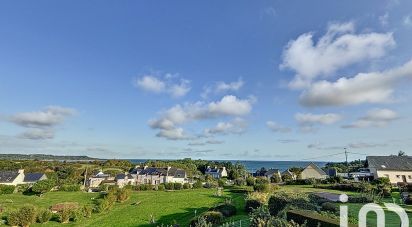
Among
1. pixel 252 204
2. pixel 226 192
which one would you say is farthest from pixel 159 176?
pixel 252 204

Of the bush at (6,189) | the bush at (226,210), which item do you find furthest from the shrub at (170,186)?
the bush at (226,210)

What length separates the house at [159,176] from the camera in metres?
82.9

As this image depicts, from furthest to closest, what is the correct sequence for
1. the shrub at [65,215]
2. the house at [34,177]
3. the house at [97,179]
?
1. the house at [34,177]
2. the house at [97,179]
3. the shrub at [65,215]

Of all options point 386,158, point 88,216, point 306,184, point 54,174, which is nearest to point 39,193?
point 88,216

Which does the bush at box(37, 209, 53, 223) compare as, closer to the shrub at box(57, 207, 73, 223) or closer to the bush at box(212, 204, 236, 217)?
the shrub at box(57, 207, 73, 223)

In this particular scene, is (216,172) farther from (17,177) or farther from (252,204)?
(252,204)

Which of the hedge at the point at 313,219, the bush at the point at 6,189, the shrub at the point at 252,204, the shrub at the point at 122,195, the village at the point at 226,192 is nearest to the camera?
the hedge at the point at 313,219

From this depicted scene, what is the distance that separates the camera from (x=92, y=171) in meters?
91.9

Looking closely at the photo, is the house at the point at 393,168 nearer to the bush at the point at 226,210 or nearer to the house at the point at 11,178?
the bush at the point at 226,210

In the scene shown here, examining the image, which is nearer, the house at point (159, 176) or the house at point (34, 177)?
the house at point (34, 177)

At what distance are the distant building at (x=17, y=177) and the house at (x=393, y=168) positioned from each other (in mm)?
75764

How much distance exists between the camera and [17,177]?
256ft

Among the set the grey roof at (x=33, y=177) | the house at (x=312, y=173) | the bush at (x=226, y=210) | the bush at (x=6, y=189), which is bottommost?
Answer: the bush at (x=6, y=189)

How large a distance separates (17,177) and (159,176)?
34.0 metres
